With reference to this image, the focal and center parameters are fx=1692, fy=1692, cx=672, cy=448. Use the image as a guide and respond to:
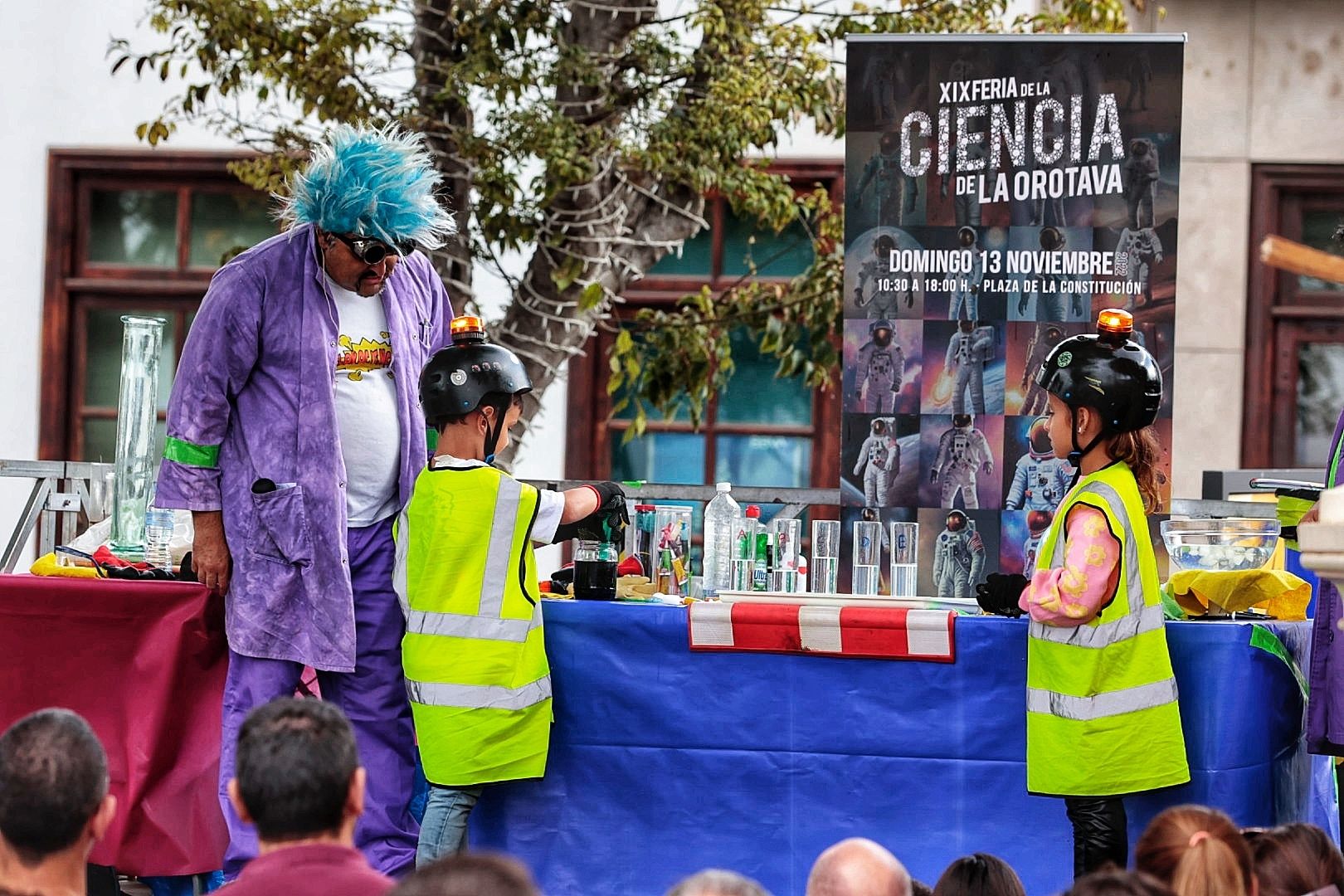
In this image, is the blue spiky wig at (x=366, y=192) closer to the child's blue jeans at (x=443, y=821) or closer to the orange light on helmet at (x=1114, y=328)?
the child's blue jeans at (x=443, y=821)

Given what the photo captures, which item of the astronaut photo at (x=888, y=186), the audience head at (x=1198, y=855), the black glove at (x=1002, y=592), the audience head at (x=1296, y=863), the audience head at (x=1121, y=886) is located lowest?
the audience head at (x=1296, y=863)

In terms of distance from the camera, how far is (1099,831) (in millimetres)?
3896

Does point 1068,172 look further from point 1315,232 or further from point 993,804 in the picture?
point 1315,232

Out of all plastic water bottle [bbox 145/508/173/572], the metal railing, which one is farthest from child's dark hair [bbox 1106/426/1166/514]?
the metal railing

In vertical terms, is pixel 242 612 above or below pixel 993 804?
above

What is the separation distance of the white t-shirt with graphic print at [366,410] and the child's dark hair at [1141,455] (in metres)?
1.85

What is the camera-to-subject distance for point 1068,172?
543cm

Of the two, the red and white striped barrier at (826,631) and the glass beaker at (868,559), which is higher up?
the glass beaker at (868,559)

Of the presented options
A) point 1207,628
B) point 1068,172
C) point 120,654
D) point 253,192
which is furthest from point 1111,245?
point 253,192

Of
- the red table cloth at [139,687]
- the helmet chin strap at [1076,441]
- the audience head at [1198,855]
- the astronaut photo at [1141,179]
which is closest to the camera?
the audience head at [1198,855]

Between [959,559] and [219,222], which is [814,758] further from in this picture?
[219,222]

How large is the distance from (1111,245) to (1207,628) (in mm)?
1729

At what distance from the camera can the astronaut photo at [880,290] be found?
18.0 feet

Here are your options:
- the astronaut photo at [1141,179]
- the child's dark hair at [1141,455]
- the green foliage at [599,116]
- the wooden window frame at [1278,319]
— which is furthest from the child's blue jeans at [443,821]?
the wooden window frame at [1278,319]
